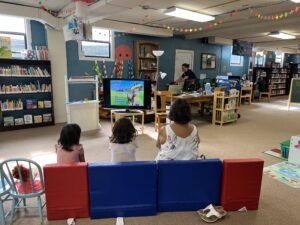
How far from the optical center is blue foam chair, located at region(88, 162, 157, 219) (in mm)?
1940

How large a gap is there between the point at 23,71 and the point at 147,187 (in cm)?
431

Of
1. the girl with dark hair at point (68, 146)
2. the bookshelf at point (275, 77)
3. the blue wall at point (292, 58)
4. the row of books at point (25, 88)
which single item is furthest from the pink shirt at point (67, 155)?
the blue wall at point (292, 58)

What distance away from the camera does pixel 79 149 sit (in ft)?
7.12

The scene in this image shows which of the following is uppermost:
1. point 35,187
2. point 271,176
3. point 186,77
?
point 186,77

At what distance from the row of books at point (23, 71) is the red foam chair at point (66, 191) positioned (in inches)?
151

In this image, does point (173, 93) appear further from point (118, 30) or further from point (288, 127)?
point (288, 127)

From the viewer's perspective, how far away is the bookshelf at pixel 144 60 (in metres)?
6.91

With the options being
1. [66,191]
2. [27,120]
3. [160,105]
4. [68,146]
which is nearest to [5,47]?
[27,120]

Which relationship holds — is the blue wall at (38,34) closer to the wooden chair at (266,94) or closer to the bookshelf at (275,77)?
the bookshelf at (275,77)

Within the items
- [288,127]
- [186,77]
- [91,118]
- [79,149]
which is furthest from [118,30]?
[288,127]

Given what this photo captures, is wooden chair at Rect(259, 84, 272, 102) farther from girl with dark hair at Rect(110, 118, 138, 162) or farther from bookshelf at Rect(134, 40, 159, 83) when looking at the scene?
girl with dark hair at Rect(110, 118, 138, 162)

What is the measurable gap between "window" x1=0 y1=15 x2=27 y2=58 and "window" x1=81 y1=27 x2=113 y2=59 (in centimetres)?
142

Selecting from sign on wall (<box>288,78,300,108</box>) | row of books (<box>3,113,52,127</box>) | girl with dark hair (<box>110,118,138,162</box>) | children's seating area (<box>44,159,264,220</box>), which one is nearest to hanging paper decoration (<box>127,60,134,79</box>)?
row of books (<box>3,113,52,127</box>)

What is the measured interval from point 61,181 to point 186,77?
4.96 m
